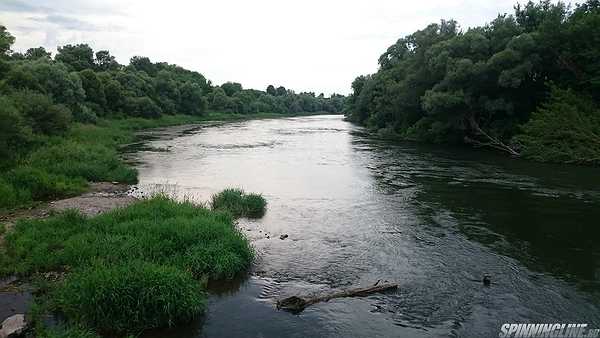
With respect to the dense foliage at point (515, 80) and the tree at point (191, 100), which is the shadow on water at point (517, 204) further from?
the tree at point (191, 100)

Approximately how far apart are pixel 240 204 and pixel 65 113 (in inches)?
887

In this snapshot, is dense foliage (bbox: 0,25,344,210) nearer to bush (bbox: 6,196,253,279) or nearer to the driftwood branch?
bush (bbox: 6,196,253,279)

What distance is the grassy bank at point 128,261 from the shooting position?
9.71 m

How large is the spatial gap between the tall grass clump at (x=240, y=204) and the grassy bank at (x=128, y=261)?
234 cm

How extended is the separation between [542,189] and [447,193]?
546 centimetres

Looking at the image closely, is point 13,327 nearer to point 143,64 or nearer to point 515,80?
point 515,80

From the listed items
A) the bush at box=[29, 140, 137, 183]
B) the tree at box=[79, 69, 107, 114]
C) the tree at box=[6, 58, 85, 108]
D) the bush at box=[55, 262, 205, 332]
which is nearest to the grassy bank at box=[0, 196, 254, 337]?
the bush at box=[55, 262, 205, 332]

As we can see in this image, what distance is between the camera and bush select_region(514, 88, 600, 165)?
3312 cm

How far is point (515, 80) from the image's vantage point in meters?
39.6

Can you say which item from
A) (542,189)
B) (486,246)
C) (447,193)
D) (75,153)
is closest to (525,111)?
(542,189)

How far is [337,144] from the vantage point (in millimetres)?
51594

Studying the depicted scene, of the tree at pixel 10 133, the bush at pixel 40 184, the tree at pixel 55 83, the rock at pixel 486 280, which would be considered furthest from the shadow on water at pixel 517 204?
the tree at pixel 55 83

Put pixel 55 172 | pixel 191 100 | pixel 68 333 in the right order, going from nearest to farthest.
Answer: pixel 68 333
pixel 55 172
pixel 191 100

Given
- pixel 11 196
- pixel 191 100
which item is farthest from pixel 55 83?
pixel 191 100
